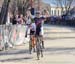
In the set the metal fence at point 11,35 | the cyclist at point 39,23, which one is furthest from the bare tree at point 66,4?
the cyclist at point 39,23

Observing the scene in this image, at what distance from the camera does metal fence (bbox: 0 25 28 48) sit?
63.6ft

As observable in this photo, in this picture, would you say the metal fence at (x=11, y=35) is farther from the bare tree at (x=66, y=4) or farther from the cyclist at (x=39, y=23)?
the bare tree at (x=66, y=4)

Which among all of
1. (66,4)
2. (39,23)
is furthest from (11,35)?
(66,4)

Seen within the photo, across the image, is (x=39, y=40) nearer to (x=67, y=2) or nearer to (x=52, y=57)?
(x=52, y=57)

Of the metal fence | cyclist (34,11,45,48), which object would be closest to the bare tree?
the metal fence

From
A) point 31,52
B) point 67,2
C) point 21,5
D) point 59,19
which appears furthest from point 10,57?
point 67,2

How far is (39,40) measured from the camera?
15055 millimetres

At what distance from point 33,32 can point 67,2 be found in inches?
3048

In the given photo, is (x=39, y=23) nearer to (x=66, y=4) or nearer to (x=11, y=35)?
(x=11, y=35)

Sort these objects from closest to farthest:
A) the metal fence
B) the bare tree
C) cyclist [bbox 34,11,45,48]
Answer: cyclist [bbox 34,11,45,48]
the metal fence
the bare tree

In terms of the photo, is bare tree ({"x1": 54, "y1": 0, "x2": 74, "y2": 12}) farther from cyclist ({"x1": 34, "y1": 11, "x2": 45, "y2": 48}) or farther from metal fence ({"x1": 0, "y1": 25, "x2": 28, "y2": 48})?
cyclist ({"x1": 34, "y1": 11, "x2": 45, "y2": 48})

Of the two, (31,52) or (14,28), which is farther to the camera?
(14,28)

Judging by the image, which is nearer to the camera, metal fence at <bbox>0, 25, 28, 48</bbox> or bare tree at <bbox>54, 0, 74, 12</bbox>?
metal fence at <bbox>0, 25, 28, 48</bbox>

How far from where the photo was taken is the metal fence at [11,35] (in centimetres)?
1938
